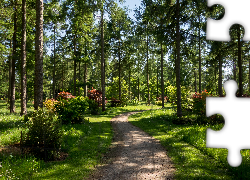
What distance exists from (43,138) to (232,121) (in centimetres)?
740

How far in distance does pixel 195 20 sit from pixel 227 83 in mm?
14842

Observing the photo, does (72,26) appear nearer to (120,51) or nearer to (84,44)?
(84,44)

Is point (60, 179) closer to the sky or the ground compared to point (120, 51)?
closer to the ground

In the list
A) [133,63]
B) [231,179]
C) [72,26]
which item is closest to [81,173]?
[231,179]

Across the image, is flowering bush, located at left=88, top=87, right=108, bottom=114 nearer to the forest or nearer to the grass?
the forest

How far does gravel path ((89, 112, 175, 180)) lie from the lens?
20.5 feet

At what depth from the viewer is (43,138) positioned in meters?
7.56

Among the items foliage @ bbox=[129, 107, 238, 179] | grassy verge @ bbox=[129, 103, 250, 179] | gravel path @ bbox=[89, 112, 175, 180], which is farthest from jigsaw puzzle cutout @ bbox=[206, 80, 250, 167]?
gravel path @ bbox=[89, 112, 175, 180]

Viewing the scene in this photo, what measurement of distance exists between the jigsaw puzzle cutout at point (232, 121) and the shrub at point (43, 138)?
7064 mm

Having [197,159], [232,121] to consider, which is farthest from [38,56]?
[232,121]

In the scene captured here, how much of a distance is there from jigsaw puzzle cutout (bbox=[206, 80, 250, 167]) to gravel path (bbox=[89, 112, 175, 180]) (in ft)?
15.4

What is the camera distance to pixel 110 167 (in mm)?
7098

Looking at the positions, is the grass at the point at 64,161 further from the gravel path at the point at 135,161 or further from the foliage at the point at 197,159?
the foliage at the point at 197,159

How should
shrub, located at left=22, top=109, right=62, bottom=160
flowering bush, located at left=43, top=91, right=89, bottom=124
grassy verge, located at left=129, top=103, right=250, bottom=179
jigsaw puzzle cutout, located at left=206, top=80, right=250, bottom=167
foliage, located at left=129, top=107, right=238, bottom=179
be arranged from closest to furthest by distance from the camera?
jigsaw puzzle cutout, located at left=206, top=80, right=250, bottom=167, grassy verge, located at left=129, top=103, right=250, bottom=179, foliage, located at left=129, top=107, right=238, bottom=179, shrub, located at left=22, top=109, right=62, bottom=160, flowering bush, located at left=43, top=91, right=89, bottom=124
